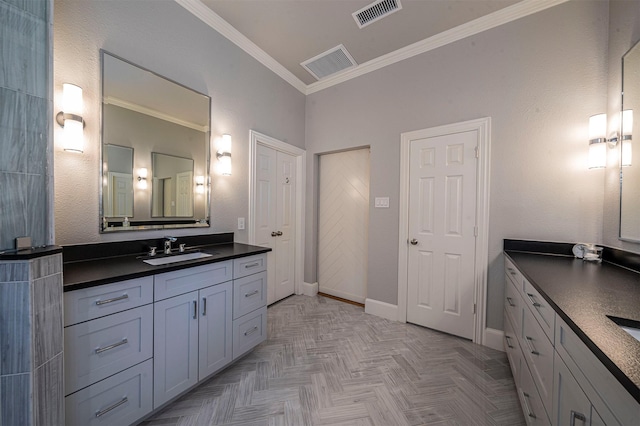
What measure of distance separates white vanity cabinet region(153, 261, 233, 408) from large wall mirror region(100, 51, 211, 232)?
27.0 inches

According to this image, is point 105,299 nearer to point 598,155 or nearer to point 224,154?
point 224,154

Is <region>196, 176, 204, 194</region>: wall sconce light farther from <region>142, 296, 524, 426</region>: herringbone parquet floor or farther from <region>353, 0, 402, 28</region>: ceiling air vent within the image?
<region>353, 0, 402, 28</region>: ceiling air vent

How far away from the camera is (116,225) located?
170 centimetres

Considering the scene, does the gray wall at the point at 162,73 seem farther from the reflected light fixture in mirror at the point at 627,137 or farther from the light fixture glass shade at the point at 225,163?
the reflected light fixture in mirror at the point at 627,137

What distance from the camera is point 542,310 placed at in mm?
1118

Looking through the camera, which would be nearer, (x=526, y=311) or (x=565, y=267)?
(x=526, y=311)

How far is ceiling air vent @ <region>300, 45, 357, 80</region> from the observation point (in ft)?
9.05

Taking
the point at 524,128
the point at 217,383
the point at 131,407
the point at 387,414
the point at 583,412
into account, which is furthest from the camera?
the point at 524,128

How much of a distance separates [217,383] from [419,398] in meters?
1.46

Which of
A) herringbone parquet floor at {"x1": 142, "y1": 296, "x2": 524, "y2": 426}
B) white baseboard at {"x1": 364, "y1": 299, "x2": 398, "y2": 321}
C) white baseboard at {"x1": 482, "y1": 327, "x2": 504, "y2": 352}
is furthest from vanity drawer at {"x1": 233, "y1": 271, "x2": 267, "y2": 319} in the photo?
white baseboard at {"x1": 482, "y1": 327, "x2": 504, "y2": 352}

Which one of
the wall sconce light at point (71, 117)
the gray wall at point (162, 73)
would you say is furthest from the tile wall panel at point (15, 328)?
the wall sconce light at point (71, 117)

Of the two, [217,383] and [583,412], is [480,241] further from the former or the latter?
[217,383]

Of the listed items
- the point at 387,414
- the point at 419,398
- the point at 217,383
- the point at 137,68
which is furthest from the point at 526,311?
the point at 137,68

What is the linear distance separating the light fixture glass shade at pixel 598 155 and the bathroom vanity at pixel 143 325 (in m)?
2.74
